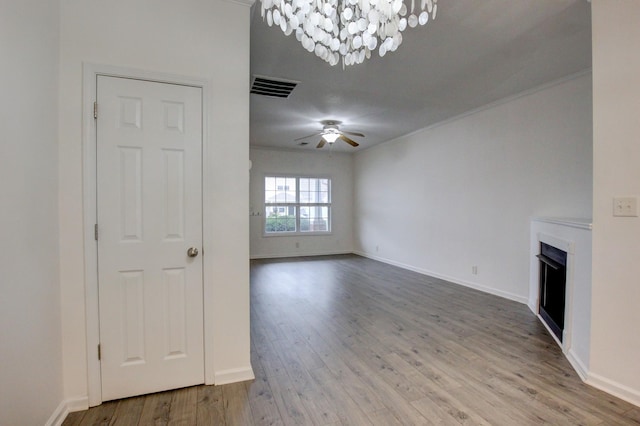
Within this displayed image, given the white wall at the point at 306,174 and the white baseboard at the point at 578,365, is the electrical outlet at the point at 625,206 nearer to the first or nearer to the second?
the white baseboard at the point at 578,365

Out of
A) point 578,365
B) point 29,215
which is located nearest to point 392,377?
point 578,365

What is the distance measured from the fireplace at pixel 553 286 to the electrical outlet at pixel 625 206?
0.81 meters

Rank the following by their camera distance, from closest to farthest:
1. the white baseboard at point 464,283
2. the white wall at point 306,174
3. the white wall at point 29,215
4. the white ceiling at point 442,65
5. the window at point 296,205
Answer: the white wall at point 29,215 → the white ceiling at point 442,65 → the white baseboard at point 464,283 → the white wall at point 306,174 → the window at point 296,205

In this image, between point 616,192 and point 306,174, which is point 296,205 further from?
point 616,192

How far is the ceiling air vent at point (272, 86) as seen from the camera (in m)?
3.43

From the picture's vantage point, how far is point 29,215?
4.94 feet

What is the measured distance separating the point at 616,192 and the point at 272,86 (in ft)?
10.5

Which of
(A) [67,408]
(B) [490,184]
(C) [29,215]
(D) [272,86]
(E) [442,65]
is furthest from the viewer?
(B) [490,184]

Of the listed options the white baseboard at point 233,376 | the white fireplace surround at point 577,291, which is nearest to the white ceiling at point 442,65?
the white fireplace surround at point 577,291

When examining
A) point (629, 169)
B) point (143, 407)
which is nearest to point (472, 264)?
point (629, 169)

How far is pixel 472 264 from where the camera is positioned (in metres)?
4.64

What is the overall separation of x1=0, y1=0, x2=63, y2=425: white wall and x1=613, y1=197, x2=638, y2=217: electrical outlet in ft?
10.7

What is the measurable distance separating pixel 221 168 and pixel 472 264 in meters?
4.03

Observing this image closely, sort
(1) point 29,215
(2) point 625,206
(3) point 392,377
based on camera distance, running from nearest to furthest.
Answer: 1. (1) point 29,215
2. (2) point 625,206
3. (3) point 392,377
